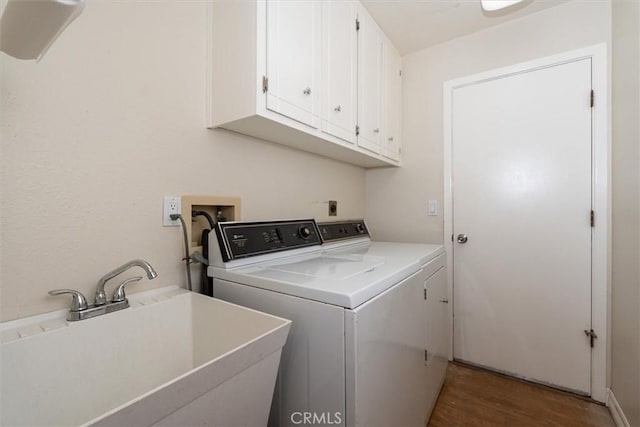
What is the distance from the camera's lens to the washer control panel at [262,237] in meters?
1.14

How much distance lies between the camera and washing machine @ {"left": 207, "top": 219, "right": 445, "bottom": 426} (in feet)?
2.60

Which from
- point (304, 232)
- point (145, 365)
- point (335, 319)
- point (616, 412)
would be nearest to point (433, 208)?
point (304, 232)

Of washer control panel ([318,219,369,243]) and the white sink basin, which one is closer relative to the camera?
the white sink basin

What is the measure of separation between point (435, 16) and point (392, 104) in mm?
605

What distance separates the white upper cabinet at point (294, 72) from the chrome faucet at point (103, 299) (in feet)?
2.23

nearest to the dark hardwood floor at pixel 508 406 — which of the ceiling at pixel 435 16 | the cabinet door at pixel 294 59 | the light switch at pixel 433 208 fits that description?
the light switch at pixel 433 208

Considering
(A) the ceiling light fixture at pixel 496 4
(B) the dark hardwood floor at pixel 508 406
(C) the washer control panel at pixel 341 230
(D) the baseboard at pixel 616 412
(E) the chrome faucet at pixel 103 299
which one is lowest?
(B) the dark hardwood floor at pixel 508 406

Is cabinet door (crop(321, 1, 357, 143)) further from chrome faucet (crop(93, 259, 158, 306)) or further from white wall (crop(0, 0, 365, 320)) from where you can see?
chrome faucet (crop(93, 259, 158, 306))

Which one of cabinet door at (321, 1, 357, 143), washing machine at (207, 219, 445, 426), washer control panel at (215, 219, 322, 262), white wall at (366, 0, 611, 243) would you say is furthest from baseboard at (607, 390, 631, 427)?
cabinet door at (321, 1, 357, 143)

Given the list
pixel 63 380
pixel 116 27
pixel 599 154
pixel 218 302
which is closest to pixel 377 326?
pixel 218 302

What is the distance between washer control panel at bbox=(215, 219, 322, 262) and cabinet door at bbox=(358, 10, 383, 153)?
0.68m

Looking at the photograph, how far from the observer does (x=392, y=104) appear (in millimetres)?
2211

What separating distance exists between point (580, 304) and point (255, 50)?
2.36 metres

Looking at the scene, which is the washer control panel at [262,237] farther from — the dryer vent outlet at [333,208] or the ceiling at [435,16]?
the ceiling at [435,16]
